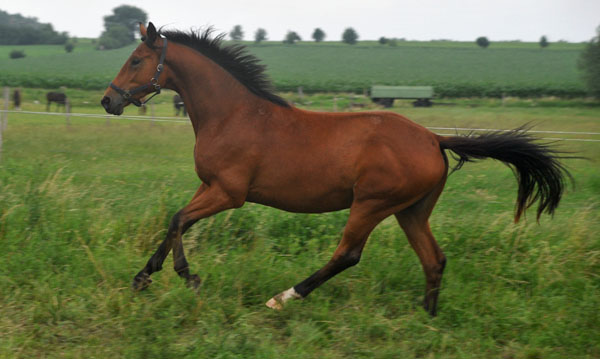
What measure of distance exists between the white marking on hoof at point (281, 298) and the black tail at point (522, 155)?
157cm

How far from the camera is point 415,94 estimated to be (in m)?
32.4

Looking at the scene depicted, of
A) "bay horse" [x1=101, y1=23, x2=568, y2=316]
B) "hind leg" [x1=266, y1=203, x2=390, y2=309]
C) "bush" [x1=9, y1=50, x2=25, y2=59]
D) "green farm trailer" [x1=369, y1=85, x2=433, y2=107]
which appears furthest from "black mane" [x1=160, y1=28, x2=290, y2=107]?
"bush" [x1=9, y1=50, x2=25, y2=59]

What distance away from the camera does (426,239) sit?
4.22 metres

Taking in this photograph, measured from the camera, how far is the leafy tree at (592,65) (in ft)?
113

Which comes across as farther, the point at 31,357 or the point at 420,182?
the point at 420,182

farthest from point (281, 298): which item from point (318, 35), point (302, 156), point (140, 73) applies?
point (318, 35)

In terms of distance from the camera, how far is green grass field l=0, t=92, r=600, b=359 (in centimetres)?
346

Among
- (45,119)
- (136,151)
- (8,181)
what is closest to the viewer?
(8,181)

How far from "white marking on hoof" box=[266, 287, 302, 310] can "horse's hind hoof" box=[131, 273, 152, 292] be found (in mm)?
939

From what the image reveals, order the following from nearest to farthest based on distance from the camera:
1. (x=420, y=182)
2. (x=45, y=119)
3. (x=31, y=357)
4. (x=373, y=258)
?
(x=31, y=357) → (x=420, y=182) → (x=373, y=258) → (x=45, y=119)

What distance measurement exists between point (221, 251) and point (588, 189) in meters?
6.51

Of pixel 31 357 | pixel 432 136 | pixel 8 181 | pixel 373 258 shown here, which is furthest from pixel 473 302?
pixel 8 181

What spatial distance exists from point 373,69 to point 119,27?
25.9 meters

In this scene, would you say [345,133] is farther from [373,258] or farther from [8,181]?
[8,181]
